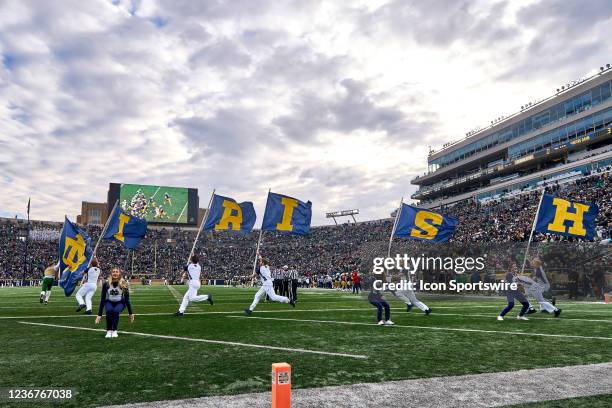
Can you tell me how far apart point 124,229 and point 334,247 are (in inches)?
2036

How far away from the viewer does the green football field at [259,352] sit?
5500 mm

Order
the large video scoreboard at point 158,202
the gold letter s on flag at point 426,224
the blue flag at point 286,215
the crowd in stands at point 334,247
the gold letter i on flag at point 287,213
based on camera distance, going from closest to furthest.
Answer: the gold letter s on flag at point 426,224
the blue flag at point 286,215
the gold letter i on flag at point 287,213
the crowd in stands at point 334,247
the large video scoreboard at point 158,202

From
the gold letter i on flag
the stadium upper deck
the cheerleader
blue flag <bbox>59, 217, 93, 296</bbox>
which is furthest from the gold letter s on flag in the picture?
the stadium upper deck

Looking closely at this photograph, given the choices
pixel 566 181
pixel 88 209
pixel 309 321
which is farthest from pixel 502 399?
pixel 88 209

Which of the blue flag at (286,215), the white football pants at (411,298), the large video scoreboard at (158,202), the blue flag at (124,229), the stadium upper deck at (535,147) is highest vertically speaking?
the stadium upper deck at (535,147)

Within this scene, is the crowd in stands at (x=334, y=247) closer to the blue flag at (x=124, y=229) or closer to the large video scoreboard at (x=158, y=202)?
the large video scoreboard at (x=158, y=202)

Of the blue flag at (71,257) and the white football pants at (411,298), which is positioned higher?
the blue flag at (71,257)

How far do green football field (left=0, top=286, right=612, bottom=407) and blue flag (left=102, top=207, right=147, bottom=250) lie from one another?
864cm

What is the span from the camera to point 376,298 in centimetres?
1148

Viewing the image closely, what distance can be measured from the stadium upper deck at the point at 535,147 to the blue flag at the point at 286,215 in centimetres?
3599

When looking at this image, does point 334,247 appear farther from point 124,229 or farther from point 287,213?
point 124,229

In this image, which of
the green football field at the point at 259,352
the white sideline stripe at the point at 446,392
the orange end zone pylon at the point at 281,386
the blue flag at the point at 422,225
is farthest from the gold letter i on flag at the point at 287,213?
the orange end zone pylon at the point at 281,386

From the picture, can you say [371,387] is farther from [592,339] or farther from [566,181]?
[566,181]

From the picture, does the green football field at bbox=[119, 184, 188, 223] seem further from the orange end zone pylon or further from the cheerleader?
the orange end zone pylon
